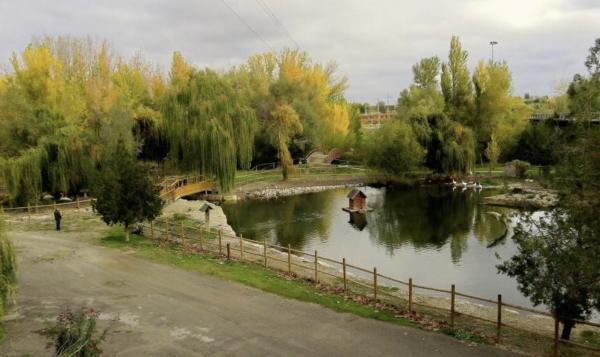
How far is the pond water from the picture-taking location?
79.8 ft

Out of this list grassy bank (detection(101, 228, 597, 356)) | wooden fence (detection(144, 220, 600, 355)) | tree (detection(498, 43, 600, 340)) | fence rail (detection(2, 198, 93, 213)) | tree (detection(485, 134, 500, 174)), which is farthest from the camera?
tree (detection(485, 134, 500, 174))

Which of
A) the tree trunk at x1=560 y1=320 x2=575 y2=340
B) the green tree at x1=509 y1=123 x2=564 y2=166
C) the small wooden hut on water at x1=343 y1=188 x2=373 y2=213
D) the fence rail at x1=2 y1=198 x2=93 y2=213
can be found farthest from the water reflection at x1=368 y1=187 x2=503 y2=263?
the fence rail at x1=2 y1=198 x2=93 y2=213

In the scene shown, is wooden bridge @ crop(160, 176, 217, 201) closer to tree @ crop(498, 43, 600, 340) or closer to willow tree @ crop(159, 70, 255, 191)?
willow tree @ crop(159, 70, 255, 191)

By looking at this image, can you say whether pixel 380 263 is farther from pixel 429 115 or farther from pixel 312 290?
pixel 429 115

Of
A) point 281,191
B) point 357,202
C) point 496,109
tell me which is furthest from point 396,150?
point 496,109

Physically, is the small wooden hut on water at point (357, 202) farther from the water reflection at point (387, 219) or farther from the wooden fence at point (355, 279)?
the wooden fence at point (355, 279)

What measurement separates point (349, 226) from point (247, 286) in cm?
1937

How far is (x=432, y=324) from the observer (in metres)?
14.4

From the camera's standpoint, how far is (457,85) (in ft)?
218

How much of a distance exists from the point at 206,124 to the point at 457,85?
39330 mm

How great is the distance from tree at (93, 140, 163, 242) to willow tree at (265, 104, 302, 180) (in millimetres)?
30944

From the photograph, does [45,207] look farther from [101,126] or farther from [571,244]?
[571,244]

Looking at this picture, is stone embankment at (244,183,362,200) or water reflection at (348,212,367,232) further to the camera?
stone embankment at (244,183,362,200)

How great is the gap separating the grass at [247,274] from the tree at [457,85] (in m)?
50.2
